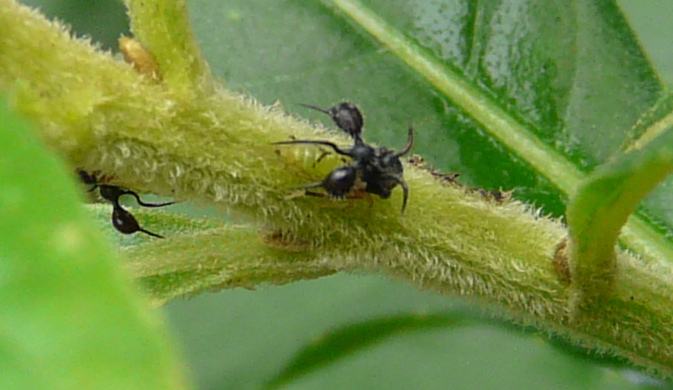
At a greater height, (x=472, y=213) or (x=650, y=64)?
(x=650, y=64)

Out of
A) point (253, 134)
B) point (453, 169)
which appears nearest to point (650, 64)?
point (453, 169)

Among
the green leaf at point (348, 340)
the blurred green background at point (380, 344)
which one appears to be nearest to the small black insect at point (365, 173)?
the blurred green background at point (380, 344)

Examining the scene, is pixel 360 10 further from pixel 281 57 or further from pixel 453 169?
pixel 453 169

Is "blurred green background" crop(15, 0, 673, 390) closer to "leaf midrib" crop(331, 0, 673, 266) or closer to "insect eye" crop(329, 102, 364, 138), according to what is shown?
"leaf midrib" crop(331, 0, 673, 266)

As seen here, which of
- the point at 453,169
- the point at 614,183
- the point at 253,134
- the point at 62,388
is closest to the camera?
the point at 62,388

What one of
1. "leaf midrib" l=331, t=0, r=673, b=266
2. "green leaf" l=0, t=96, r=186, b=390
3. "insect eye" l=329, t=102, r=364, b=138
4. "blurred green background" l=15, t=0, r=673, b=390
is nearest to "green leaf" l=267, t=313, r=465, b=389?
"blurred green background" l=15, t=0, r=673, b=390

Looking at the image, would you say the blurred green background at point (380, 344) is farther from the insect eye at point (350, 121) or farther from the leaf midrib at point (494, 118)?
the insect eye at point (350, 121)

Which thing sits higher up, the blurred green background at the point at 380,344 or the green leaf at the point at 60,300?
the blurred green background at the point at 380,344

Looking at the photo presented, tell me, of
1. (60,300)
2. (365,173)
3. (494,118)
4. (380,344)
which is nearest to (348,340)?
(380,344)
